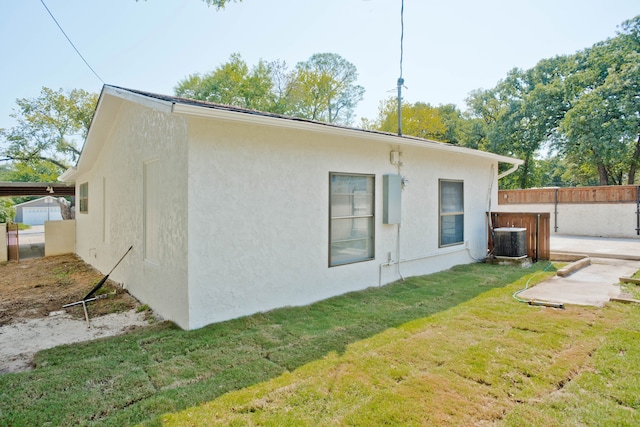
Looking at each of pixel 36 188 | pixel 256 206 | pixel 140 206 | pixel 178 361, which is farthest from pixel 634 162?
pixel 36 188

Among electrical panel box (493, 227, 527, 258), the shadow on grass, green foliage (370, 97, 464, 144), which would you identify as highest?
green foliage (370, 97, 464, 144)

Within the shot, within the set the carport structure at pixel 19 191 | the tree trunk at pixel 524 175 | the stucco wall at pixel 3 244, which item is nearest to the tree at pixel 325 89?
the tree trunk at pixel 524 175

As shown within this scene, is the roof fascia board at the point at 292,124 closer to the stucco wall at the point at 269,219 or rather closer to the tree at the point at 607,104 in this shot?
the stucco wall at the point at 269,219

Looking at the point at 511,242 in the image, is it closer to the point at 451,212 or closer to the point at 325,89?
the point at 451,212

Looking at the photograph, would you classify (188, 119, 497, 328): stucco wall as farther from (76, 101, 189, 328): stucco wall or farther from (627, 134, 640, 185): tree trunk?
(627, 134, 640, 185): tree trunk

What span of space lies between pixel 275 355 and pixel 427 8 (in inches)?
277

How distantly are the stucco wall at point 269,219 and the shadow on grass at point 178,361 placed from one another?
13.3 inches

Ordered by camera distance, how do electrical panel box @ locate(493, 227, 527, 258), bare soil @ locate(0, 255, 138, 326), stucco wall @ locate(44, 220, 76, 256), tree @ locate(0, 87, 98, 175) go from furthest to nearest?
tree @ locate(0, 87, 98, 175), stucco wall @ locate(44, 220, 76, 256), electrical panel box @ locate(493, 227, 527, 258), bare soil @ locate(0, 255, 138, 326)

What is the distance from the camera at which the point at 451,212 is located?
328 inches

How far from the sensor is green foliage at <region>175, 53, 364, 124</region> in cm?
2828

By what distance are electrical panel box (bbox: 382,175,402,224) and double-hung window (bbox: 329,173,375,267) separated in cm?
25

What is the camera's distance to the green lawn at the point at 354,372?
2635mm

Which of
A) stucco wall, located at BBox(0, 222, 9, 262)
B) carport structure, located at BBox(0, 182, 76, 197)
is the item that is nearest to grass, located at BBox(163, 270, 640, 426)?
stucco wall, located at BBox(0, 222, 9, 262)

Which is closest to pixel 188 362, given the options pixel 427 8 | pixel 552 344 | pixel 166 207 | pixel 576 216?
pixel 166 207
